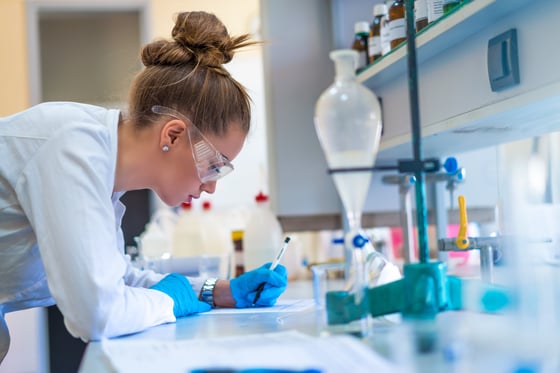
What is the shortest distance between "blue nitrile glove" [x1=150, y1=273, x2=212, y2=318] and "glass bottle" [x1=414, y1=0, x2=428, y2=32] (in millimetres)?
863

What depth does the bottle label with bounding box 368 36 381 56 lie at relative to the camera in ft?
7.25

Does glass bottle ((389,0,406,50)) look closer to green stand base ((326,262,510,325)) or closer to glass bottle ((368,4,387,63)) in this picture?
glass bottle ((368,4,387,63))

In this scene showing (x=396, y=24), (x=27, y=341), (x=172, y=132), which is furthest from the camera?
(x=27, y=341)

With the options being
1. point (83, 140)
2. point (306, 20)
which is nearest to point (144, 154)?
point (83, 140)

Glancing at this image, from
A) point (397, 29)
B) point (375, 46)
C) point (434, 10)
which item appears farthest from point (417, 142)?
point (375, 46)

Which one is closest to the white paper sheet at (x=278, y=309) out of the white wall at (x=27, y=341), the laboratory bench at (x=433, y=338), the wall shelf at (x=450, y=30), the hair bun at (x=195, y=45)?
the laboratory bench at (x=433, y=338)

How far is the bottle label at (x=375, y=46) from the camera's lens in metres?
2.21

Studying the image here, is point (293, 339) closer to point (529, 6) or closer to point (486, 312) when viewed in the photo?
point (486, 312)

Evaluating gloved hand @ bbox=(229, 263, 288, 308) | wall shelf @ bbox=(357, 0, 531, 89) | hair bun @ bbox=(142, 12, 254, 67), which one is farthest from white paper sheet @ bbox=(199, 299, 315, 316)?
wall shelf @ bbox=(357, 0, 531, 89)

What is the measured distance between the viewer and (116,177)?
1513 millimetres

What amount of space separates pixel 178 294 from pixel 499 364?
2.77 feet

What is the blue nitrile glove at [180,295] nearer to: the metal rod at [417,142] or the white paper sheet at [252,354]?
the white paper sheet at [252,354]

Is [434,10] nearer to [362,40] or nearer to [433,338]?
[362,40]

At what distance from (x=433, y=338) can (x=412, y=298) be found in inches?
5.9
